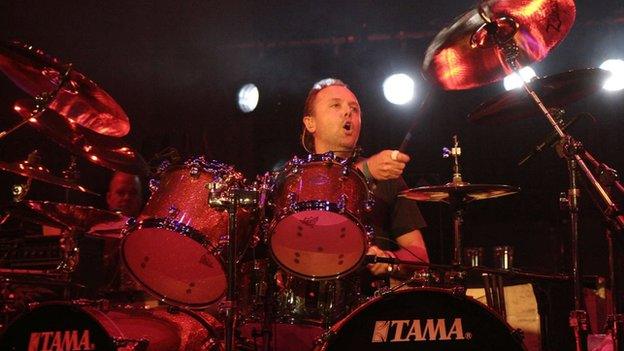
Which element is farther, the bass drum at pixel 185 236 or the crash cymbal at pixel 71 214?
the crash cymbal at pixel 71 214

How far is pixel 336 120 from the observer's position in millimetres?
3609

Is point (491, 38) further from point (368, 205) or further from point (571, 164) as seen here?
point (368, 205)

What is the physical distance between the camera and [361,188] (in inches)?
104

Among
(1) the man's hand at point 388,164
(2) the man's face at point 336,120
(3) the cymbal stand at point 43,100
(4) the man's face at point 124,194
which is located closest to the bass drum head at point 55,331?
(3) the cymbal stand at point 43,100

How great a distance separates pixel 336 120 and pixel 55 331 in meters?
1.84

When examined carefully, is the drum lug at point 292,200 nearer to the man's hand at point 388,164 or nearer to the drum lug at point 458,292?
the man's hand at point 388,164

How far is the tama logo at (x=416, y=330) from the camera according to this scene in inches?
87.0

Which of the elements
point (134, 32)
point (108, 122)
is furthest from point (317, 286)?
point (134, 32)

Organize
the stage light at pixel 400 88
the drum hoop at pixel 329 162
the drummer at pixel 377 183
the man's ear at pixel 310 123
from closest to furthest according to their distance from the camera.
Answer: the drum hoop at pixel 329 162 < the drummer at pixel 377 183 < the man's ear at pixel 310 123 < the stage light at pixel 400 88

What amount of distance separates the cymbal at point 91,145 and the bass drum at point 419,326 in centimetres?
141

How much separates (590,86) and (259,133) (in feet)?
13.3

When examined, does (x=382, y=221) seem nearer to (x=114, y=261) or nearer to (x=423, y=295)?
(x=423, y=295)

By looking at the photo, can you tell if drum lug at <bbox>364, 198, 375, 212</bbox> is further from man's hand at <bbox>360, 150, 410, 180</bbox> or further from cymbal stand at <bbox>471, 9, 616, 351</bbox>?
cymbal stand at <bbox>471, 9, 616, 351</bbox>

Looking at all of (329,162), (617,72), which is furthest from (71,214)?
(617,72)
